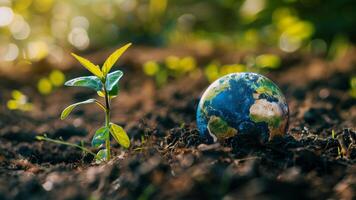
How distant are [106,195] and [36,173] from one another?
0.64 m

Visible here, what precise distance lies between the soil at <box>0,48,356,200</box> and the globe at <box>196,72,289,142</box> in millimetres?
78

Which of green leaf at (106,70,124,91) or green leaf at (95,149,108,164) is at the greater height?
green leaf at (106,70,124,91)

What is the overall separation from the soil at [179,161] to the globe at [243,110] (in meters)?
0.08

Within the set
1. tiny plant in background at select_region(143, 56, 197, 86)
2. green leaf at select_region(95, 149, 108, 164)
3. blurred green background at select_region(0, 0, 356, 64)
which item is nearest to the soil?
green leaf at select_region(95, 149, 108, 164)

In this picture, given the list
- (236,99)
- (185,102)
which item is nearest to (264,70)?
(185,102)

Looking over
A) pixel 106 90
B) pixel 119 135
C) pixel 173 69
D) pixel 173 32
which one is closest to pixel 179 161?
pixel 119 135

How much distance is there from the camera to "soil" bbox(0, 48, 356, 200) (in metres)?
2.26

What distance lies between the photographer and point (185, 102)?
5.21 m

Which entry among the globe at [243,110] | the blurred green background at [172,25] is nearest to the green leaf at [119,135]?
the globe at [243,110]

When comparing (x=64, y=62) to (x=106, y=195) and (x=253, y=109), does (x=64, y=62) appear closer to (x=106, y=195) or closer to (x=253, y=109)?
(x=253, y=109)

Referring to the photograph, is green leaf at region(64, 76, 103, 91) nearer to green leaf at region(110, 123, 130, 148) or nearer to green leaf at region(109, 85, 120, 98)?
green leaf at region(109, 85, 120, 98)

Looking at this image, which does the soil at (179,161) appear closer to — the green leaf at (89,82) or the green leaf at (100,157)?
the green leaf at (100,157)

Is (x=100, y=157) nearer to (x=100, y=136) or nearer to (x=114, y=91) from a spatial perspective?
(x=100, y=136)

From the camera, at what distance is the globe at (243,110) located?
313 centimetres
